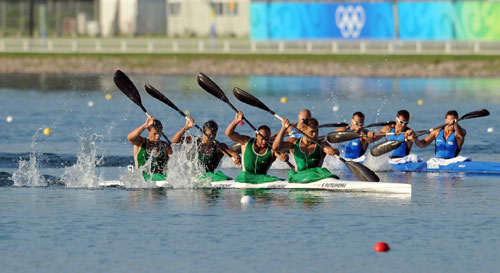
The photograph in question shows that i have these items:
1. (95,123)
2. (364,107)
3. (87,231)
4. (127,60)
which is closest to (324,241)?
(87,231)

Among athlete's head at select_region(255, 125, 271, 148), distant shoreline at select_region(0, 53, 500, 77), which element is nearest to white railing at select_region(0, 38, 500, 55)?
distant shoreline at select_region(0, 53, 500, 77)

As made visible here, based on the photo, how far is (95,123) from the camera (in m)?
43.9

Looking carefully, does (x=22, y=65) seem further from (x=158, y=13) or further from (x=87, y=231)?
(x=87, y=231)

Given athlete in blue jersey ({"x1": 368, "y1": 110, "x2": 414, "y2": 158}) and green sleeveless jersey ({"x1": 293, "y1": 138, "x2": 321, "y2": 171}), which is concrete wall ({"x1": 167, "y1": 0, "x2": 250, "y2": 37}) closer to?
athlete in blue jersey ({"x1": 368, "y1": 110, "x2": 414, "y2": 158})

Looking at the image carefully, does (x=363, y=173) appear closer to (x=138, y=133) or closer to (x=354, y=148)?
(x=354, y=148)

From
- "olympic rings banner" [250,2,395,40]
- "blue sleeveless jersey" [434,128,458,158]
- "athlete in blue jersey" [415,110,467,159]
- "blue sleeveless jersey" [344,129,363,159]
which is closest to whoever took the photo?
"athlete in blue jersey" [415,110,467,159]

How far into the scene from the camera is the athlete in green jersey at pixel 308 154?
24469mm

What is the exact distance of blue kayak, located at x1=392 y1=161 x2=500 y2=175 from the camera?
1113 inches

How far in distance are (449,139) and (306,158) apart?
18.3 feet

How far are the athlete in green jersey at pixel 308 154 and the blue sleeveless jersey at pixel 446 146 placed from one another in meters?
5.03

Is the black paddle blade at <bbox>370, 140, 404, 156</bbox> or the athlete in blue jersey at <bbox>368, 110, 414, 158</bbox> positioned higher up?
the athlete in blue jersey at <bbox>368, 110, 414, 158</bbox>

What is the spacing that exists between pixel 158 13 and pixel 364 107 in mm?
44935

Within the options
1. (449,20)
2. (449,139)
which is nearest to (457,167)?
(449,139)

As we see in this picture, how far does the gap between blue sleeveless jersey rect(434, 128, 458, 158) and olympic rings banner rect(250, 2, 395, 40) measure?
4177cm
